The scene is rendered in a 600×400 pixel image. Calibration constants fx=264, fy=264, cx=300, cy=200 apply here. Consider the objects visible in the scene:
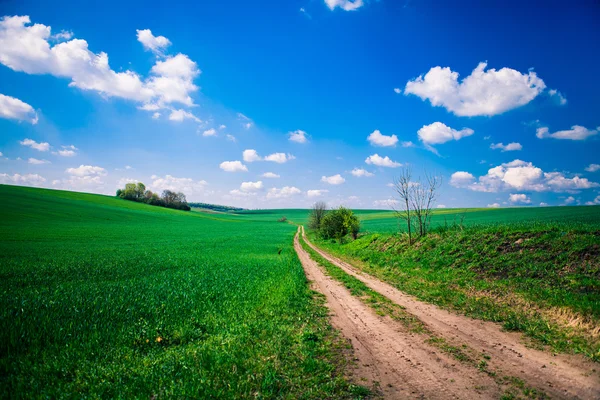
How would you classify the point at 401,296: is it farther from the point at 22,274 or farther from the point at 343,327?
the point at 22,274

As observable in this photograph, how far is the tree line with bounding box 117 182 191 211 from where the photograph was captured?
131 meters

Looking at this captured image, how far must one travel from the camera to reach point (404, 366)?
603 centimetres

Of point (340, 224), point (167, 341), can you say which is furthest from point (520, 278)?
point (340, 224)

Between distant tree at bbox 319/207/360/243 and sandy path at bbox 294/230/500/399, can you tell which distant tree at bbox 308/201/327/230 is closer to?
distant tree at bbox 319/207/360/243

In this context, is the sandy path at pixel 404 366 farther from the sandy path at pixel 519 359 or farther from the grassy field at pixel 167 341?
the sandy path at pixel 519 359

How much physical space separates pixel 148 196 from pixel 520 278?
15042 cm

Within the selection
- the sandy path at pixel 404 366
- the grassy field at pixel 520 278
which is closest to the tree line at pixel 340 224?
the grassy field at pixel 520 278

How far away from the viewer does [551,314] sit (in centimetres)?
901

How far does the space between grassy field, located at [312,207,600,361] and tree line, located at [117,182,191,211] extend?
139 m

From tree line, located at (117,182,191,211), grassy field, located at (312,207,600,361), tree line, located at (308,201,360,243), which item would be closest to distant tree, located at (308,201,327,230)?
tree line, located at (308,201,360,243)

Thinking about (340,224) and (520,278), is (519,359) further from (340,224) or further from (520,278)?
(340,224)

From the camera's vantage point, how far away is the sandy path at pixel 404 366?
504cm

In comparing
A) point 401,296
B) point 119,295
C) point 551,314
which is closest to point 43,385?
point 119,295

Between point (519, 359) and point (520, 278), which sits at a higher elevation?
point (520, 278)
